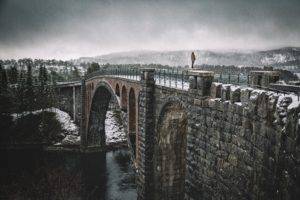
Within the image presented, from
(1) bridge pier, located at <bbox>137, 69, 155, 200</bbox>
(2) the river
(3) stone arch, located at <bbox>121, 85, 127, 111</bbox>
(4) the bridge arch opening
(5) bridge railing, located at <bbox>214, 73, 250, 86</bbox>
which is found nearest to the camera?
(5) bridge railing, located at <bbox>214, 73, 250, 86</bbox>

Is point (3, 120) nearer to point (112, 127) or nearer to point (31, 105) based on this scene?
point (31, 105)

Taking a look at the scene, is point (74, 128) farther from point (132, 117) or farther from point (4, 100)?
point (132, 117)

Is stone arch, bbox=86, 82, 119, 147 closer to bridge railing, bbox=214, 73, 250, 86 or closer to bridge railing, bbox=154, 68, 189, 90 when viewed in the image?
bridge railing, bbox=154, 68, 189, 90

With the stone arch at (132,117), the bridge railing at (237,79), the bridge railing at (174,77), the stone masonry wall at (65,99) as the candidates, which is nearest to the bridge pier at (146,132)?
the bridge railing at (174,77)

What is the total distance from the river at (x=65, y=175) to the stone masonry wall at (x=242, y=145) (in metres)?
23.3

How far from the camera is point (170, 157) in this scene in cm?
2150

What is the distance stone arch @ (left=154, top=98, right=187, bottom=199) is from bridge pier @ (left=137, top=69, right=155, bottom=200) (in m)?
0.44

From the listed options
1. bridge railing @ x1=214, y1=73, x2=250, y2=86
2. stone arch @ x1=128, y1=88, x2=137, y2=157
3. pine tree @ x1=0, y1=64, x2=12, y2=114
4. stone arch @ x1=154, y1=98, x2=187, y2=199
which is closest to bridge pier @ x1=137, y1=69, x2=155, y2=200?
stone arch @ x1=154, y1=98, x2=187, y2=199

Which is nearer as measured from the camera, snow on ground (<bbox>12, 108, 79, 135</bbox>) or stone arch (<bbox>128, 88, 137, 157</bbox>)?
stone arch (<bbox>128, 88, 137, 157</bbox>)

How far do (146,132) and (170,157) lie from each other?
2.53 metres

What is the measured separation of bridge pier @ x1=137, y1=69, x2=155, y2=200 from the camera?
Result: 20906 mm

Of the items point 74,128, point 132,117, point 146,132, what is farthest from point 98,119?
point 146,132

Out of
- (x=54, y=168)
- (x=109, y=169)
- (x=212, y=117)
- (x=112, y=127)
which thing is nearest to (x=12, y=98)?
(x=112, y=127)

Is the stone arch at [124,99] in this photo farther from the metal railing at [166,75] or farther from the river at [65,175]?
the river at [65,175]
